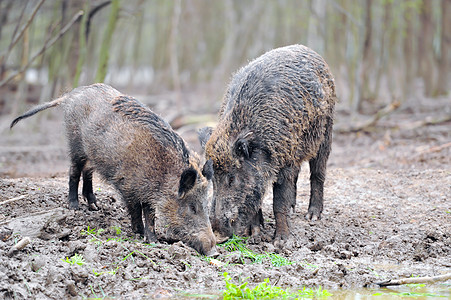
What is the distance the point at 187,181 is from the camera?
19.7 ft

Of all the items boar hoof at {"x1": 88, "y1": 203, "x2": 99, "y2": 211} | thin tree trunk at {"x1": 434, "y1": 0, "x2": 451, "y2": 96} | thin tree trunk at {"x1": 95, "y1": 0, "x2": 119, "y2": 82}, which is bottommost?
boar hoof at {"x1": 88, "y1": 203, "x2": 99, "y2": 211}

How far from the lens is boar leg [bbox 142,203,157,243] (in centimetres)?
621

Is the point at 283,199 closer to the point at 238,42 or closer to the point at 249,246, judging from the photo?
the point at 249,246

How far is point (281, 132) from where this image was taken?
274 inches

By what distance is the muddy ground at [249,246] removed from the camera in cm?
490

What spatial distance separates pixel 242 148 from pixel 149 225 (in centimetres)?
142

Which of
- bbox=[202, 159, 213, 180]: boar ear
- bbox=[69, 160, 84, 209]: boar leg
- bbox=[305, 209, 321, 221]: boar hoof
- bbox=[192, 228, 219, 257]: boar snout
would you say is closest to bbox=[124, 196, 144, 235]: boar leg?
bbox=[192, 228, 219, 257]: boar snout

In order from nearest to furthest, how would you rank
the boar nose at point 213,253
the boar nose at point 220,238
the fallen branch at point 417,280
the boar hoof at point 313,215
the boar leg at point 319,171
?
1. the fallen branch at point 417,280
2. the boar nose at point 213,253
3. the boar nose at point 220,238
4. the boar hoof at point 313,215
5. the boar leg at point 319,171

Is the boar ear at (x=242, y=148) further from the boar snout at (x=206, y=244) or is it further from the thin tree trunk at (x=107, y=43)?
the thin tree trunk at (x=107, y=43)

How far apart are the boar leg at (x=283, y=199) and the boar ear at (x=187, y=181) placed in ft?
4.50

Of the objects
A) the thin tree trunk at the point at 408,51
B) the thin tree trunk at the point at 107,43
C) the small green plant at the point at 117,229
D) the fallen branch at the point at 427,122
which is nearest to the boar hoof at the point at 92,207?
the small green plant at the point at 117,229

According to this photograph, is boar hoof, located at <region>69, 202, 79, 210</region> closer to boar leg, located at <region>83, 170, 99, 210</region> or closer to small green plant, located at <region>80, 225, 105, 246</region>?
boar leg, located at <region>83, 170, 99, 210</region>

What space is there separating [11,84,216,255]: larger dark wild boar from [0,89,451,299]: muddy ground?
0.32 metres

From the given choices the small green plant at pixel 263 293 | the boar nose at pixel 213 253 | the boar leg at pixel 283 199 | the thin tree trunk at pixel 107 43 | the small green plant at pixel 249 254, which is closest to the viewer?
the small green plant at pixel 263 293
